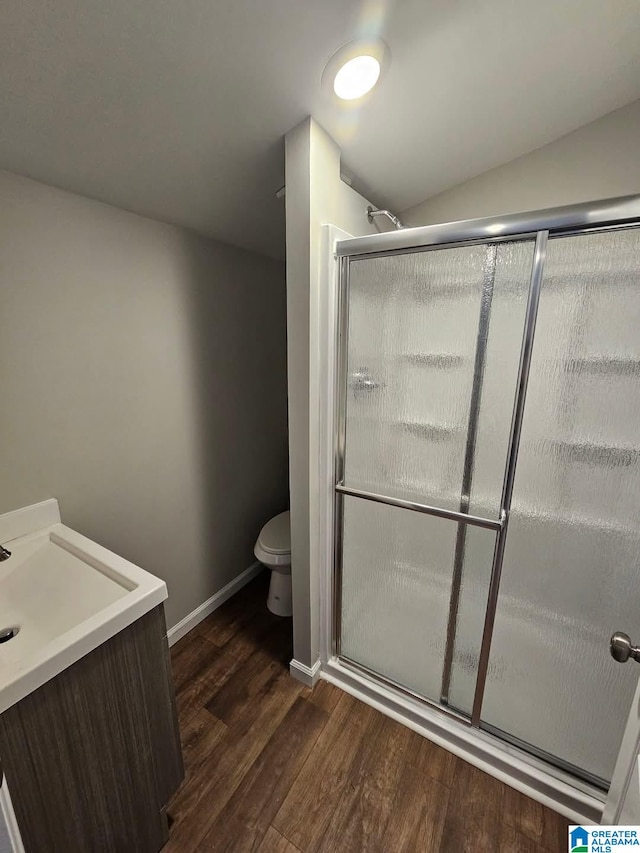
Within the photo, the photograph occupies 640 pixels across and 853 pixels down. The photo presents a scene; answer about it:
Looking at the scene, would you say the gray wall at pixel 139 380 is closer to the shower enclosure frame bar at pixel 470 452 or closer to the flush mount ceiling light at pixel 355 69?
the flush mount ceiling light at pixel 355 69

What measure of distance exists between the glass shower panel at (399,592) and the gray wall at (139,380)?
854mm

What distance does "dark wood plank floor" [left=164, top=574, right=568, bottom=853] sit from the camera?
110cm

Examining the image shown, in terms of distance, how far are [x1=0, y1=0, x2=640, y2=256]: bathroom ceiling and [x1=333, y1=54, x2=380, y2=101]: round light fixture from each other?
0.05m

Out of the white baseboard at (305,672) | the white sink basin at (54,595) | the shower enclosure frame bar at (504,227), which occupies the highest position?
the shower enclosure frame bar at (504,227)

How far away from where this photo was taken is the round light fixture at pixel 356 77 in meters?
0.99

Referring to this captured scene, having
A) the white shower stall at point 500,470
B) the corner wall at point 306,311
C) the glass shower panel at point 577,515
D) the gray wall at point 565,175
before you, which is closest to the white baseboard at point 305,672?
the corner wall at point 306,311

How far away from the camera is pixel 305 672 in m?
1.59

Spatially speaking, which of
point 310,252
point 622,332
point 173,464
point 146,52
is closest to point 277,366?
point 173,464

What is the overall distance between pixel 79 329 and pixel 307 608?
56.1 inches

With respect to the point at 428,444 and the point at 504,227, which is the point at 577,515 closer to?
the point at 428,444

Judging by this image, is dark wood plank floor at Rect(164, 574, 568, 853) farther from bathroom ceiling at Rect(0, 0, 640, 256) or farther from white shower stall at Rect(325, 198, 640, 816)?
bathroom ceiling at Rect(0, 0, 640, 256)

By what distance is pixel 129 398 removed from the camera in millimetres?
1482

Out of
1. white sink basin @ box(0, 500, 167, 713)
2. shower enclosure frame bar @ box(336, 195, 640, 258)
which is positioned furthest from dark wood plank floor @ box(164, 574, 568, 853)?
shower enclosure frame bar @ box(336, 195, 640, 258)

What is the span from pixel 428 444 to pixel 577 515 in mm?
488
